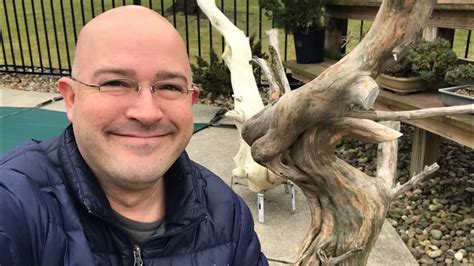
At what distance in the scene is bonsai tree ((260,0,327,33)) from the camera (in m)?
5.01

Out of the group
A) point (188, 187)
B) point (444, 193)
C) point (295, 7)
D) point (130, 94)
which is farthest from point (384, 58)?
point (295, 7)

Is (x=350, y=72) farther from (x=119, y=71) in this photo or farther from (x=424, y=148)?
Answer: (x=424, y=148)

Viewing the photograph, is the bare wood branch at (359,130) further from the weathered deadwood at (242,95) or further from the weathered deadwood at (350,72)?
the weathered deadwood at (242,95)

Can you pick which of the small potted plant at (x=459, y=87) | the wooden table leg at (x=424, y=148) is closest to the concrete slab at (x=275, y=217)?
the wooden table leg at (x=424, y=148)

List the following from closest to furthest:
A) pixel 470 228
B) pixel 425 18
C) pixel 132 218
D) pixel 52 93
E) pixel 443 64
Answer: pixel 132 218 < pixel 425 18 < pixel 470 228 < pixel 443 64 < pixel 52 93

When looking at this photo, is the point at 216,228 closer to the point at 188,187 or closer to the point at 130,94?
the point at 188,187

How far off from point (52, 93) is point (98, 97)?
5.94m

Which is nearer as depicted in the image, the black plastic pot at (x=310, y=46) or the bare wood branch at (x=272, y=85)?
the bare wood branch at (x=272, y=85)

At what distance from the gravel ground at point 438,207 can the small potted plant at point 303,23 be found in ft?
3.72

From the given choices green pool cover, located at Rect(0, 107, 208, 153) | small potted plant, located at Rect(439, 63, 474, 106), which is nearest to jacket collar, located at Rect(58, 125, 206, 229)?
small potted plant, located at Rect(439, 63, 474, 106)

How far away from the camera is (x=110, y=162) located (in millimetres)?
1196

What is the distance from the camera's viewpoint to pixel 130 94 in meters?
1.17

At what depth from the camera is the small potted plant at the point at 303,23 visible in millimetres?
5035

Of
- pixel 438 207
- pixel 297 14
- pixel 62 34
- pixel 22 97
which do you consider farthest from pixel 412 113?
pixel 62 34
